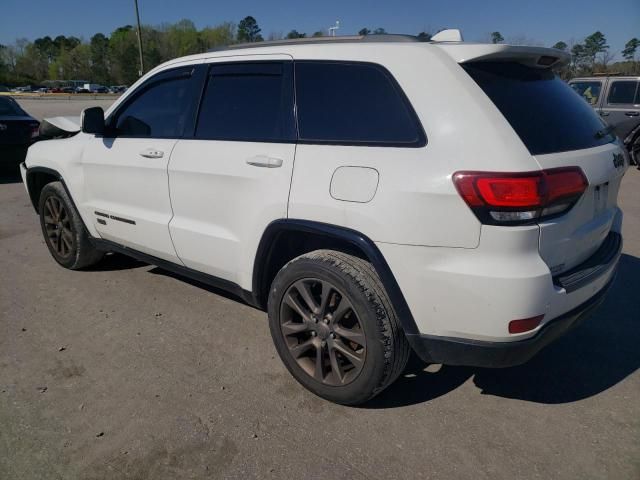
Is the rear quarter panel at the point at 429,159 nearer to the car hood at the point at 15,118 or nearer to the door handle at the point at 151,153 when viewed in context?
the door handle at the point at 151,153

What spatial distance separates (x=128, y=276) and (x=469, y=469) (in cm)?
338

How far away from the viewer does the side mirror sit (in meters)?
3.68

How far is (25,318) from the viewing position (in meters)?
3.71

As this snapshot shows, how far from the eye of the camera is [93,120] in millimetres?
3703

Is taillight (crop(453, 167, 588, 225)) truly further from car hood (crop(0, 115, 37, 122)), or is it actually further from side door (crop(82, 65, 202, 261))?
car hood (crop(0, 115, 37, 122))

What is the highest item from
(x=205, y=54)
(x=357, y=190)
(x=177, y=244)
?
(x=205, y=54)

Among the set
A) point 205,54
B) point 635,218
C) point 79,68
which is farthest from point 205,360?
point 79,68

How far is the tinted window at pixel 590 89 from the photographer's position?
10.7 metres

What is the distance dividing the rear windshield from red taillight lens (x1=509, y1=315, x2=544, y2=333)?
723 mm

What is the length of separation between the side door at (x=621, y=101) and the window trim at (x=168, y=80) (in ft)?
31.7

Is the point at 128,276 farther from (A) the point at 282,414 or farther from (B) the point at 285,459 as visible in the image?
(B) the point at 285,459

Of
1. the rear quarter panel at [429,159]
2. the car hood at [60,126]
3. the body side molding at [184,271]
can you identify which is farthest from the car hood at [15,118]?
the rear quarter panel at [429,159]

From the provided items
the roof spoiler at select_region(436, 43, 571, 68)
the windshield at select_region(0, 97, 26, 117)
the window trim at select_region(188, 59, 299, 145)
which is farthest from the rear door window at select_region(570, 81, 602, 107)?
the windshield at select_region(0, 97, 26, 117)

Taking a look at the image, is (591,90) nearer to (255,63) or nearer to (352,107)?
(255,63)
